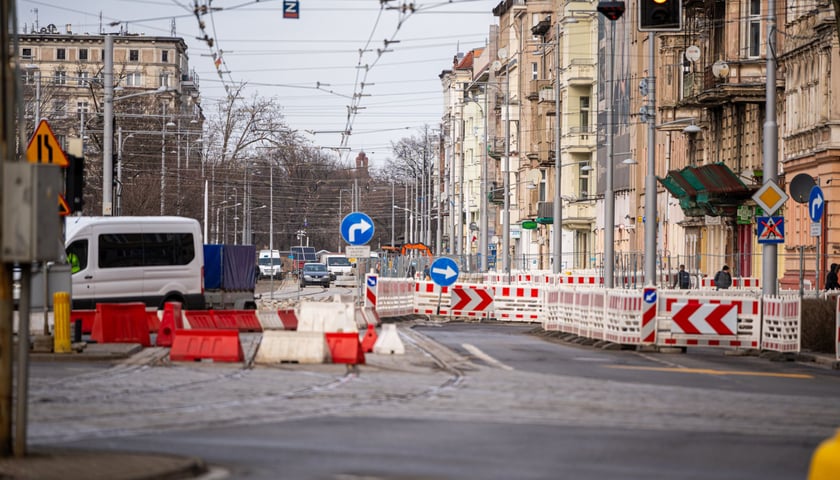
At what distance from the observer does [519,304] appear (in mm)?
43875

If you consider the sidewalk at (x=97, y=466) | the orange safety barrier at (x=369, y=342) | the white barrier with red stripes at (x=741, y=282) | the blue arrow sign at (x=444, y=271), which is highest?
the blue arrow sign at (x=444, y=271)

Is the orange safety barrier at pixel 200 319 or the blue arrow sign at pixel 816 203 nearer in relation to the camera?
the blue arrow sign at pixel 816 203

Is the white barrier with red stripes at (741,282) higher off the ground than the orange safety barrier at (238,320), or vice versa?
the white barrier with red stripes at (741,282)

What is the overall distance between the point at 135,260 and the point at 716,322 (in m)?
12.8

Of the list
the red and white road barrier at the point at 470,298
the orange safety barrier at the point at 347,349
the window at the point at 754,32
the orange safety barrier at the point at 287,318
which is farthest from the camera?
the window at the point at 754,32

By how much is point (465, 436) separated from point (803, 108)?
3457cm

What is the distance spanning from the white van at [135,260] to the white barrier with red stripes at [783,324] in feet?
43.0

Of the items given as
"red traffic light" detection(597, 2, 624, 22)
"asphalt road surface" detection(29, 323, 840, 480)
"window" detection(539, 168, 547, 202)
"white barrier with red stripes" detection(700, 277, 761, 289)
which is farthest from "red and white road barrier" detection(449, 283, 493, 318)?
"window" detection(539, 168, 547, 202)

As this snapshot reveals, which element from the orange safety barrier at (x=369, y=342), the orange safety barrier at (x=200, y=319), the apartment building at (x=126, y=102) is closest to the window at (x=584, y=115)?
the apartment building at (x=126, y=102)

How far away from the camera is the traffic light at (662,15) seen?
75.4 feet

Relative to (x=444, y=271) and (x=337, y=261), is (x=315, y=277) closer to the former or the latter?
(x=337, y=261)

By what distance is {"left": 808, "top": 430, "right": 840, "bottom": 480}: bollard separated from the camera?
8.32m

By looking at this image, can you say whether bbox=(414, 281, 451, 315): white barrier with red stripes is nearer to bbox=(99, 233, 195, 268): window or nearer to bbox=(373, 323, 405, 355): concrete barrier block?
bbox=(99, 233, 195, 268): window

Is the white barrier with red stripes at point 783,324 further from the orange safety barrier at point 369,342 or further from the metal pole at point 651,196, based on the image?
the metal pole at point 651,196
